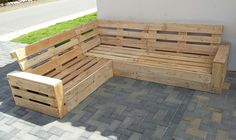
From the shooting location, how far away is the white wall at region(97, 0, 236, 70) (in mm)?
4977

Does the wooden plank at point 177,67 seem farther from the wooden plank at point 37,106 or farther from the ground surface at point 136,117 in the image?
the wooden plank at point 37,106

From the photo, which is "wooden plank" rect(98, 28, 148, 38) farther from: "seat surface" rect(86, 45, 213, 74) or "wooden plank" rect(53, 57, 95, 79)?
"wooden plank" rect(53, 57, 95, 79)

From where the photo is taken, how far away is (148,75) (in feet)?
16.5

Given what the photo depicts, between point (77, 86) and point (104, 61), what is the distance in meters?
1.08

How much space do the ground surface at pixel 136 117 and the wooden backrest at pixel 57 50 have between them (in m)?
0.83

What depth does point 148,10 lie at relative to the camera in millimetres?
5715

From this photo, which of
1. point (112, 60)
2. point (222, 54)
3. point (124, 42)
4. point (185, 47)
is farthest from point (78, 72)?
point (222, 54)

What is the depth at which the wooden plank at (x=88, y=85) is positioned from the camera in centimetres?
433

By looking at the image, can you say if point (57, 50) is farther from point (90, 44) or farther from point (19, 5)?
point (19, 5)

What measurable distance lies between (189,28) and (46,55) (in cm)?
273

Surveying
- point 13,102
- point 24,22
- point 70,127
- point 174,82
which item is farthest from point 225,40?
point 24,22

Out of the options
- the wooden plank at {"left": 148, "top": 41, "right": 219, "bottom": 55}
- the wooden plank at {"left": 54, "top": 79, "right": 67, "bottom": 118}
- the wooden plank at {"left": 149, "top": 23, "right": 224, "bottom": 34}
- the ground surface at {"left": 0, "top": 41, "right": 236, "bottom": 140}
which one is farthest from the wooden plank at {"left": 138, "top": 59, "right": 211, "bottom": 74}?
the wooden plank at {"left": 54, "top": 79, "right": 67, "bottom": 118}

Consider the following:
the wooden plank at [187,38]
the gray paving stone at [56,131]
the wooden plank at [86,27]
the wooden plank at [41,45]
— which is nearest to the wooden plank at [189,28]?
the wooden plank at [187,38]

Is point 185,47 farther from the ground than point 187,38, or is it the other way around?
point 187,38
